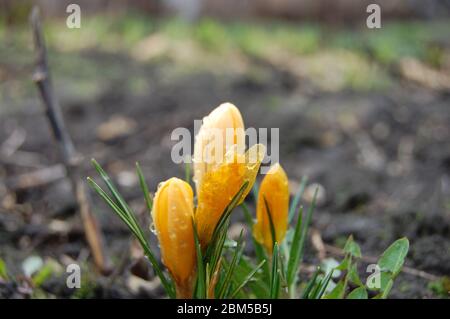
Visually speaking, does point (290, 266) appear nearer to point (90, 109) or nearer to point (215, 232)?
point (215, 232)

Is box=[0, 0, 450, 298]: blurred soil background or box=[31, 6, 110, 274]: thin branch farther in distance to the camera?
box=[0, 0, 450, 298]: blurred soil background

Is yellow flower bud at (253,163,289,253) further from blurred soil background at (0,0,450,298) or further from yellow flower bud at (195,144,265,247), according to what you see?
blurred soil background at (0,0,450,298)

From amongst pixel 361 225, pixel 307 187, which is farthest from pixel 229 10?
pixel 361 225

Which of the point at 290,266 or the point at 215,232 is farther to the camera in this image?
the point at 290,266

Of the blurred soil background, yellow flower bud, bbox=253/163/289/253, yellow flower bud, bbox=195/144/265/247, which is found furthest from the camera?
the blurred soil background

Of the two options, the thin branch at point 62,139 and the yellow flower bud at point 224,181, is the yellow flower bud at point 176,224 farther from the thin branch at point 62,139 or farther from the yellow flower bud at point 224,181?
the thin branch at point 62,139

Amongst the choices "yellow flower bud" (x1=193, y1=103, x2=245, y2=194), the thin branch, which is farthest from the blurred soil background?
"yellow flower bud" (x1=193, y1=103, x2=245, y2=194)

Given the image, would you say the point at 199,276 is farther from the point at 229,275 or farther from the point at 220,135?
the point at 220,135

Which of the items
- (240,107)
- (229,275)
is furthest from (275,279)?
Answer: (240,107)
